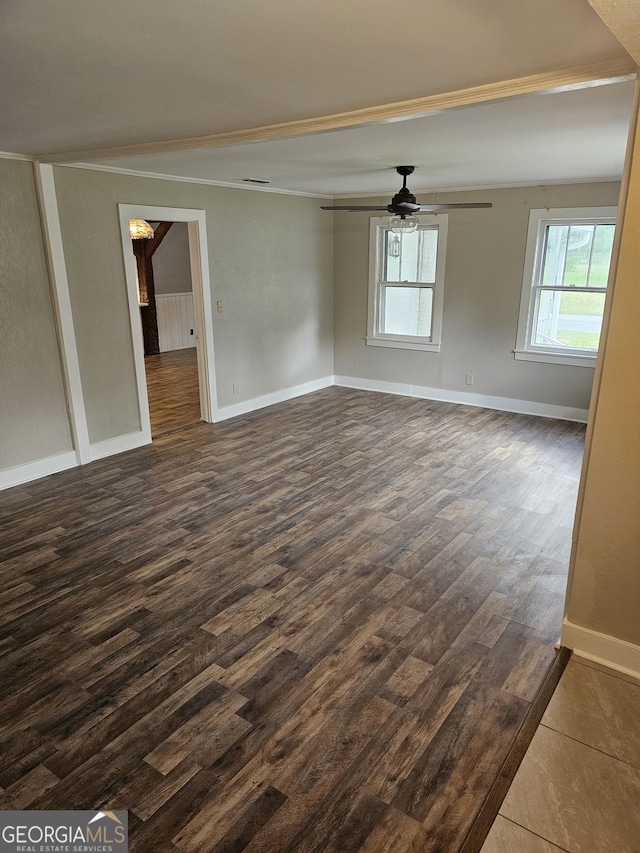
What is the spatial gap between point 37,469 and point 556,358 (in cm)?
523

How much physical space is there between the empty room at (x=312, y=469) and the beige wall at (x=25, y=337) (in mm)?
27

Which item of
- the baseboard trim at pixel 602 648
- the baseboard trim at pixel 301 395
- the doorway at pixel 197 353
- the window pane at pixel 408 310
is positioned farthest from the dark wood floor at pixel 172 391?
the baseboard trim at pixel 602 648

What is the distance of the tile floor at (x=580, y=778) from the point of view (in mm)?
1721

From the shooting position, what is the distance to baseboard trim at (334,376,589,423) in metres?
6.09

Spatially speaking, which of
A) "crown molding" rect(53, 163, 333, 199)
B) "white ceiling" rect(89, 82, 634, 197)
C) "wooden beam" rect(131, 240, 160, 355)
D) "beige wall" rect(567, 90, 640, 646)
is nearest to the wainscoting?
"wooden beam" rect(131, 240, 160, 355)

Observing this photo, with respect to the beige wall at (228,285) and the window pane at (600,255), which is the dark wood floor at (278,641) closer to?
the beige wall at (228,285)

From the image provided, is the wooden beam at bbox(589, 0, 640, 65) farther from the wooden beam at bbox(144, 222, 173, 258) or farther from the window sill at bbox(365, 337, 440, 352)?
the wooden beam at bbox(144, 222, 173, 258)

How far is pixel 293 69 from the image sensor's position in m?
2.12

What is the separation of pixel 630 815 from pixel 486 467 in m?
3.13

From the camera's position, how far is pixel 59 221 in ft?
14.2

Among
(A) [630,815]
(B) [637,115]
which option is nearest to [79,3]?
(B) [637,115]

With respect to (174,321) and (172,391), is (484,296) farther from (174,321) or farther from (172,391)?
(174,321)

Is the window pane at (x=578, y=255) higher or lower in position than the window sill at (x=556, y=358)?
higher

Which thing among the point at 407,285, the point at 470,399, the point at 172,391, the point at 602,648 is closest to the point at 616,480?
the point at 602,648
